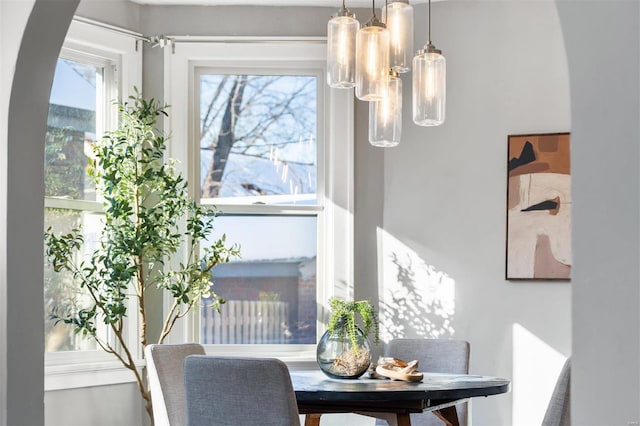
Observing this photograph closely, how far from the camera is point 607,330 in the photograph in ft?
4.78

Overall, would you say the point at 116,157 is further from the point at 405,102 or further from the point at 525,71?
the point at 525,71

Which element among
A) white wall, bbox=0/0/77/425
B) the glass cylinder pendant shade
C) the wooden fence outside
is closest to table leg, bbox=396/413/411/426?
the glass cylinder pendant shade

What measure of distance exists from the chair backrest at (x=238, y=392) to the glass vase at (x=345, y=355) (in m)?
0.71

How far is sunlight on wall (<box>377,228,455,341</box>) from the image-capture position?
4.91m

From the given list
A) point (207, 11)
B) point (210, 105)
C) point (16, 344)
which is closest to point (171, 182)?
point (210, 105)

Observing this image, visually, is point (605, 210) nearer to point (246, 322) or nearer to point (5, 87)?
point (5, 87)

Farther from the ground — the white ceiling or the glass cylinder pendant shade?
the white ceiling

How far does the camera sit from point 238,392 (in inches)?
116

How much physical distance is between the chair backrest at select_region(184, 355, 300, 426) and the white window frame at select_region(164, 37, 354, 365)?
77.7 inches

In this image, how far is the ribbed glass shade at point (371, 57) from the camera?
327cm

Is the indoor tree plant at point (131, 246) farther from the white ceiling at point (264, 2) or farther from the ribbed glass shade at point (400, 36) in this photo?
the ribbed glass shade at point (400, 36)

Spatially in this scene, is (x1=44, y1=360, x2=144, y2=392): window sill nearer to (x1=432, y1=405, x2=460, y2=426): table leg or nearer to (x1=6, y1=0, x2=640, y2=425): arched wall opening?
(x1=432, y1=405, x2=460, y2=426): table leg

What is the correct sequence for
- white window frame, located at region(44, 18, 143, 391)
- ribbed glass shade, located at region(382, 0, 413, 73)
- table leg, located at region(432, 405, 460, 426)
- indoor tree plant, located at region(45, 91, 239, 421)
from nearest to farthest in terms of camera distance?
1. ribbed glass shade, located at region(382, 0, 413, 73)
2. table leg, located at region(432, 405, 460, 426)
3. indoor tree plant, located at region(45, 91, 239, 421)
4. white window frame, located at region(44, 18, 143, 391)

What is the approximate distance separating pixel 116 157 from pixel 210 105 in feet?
2.66
